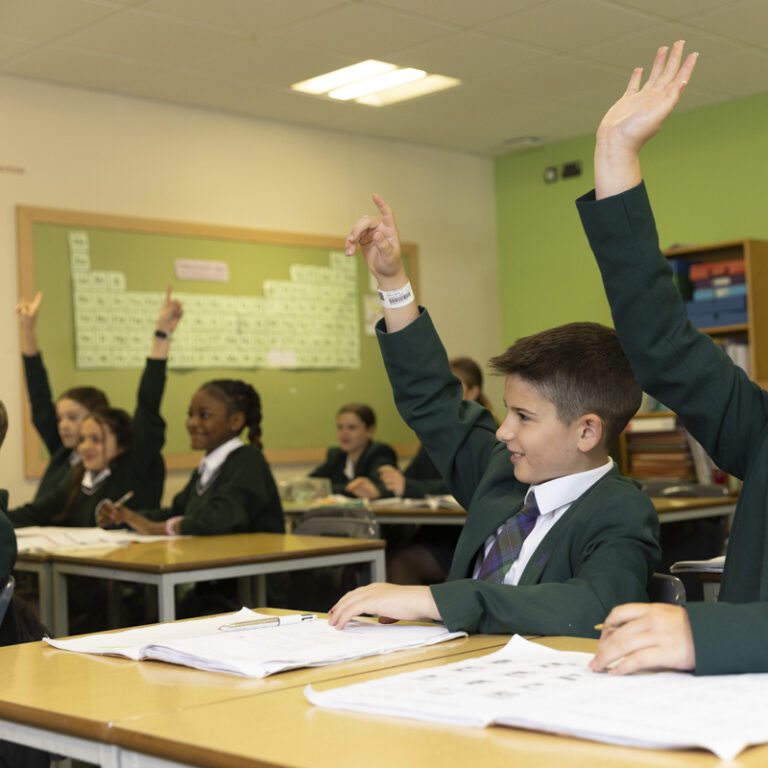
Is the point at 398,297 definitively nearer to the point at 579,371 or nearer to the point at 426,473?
the point at 579,371

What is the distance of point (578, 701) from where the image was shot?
1.01 m

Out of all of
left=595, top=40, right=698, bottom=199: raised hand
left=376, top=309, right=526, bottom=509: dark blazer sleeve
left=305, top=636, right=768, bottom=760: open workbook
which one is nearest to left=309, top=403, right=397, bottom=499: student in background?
left=376, top=309, right=526, bottom=509: dark blazer sleeve

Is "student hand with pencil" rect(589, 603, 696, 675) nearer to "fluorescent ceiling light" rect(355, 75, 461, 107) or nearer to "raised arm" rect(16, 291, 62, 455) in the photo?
"raised arm" rect(16, 291, 62, 455)

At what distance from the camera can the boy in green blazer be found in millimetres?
1458

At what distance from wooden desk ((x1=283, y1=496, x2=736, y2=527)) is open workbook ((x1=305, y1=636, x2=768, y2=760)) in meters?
3.03

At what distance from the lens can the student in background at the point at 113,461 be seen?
14.4 feet

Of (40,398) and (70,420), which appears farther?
(40,398)

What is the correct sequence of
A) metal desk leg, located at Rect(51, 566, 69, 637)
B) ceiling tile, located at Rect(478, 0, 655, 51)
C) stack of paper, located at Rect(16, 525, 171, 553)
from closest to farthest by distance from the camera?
metal desk leg, located at Rect(51, 566, 69, 637) → stack of paper, located at Rect(16, 525, 171, 553) → ceiling tile, located at Rect(478, 0, 655, 51)

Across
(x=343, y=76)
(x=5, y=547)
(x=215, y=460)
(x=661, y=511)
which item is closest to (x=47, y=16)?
(x=343, y=76)

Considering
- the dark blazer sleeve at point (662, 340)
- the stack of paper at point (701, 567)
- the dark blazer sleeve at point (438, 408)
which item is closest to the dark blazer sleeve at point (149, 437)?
the stack of paper at point (701, 567)

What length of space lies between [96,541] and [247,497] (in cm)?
55

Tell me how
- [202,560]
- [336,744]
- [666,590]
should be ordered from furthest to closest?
[202,560]
[666,590]
[336,744]

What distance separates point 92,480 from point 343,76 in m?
2.28

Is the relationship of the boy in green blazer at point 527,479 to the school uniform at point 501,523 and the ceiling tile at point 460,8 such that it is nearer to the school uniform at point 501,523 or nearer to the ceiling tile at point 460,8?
the school uniform at point 501,523
